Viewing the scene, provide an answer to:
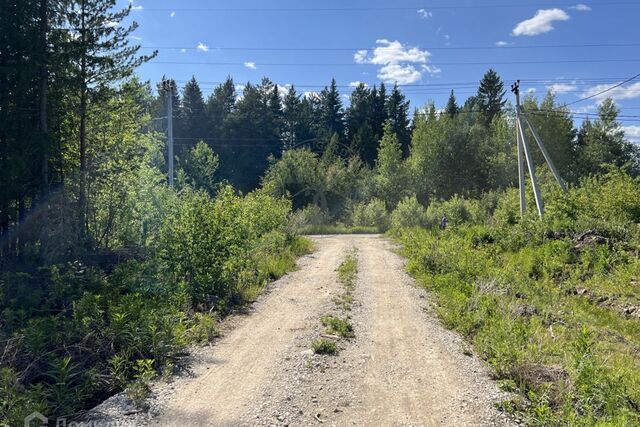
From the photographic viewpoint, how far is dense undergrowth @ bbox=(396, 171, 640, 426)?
4.38m

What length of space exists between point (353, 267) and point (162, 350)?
783 centimetres

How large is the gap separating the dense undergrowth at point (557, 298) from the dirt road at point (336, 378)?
49 centimetres

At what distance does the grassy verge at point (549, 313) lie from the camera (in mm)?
4324

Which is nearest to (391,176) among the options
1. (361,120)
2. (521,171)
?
(521,171)

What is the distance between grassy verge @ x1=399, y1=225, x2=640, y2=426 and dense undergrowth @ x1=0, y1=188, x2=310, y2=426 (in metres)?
4.21

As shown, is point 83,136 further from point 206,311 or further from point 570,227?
point 570,227

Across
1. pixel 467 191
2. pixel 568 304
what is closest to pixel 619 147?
pixel 467 191

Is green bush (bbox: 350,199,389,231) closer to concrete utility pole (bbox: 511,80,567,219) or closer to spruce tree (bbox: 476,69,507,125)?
concrete utility pole (bbox: 511,80,567,219)

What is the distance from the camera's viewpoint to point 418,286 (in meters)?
10.6

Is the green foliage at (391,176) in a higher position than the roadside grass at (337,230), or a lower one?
higher

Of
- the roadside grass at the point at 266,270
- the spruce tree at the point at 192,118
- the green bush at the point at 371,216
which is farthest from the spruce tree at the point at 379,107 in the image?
the roadside grass at the point at 266,270

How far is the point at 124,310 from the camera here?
5.93 m

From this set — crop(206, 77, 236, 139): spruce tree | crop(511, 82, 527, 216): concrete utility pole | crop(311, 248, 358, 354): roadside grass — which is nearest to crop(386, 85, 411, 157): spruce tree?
crop(206, 77, 236, 139): spruce tree

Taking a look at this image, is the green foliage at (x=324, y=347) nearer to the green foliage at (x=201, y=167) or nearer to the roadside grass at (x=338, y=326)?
the roadside grass at (x=338, y=326)
